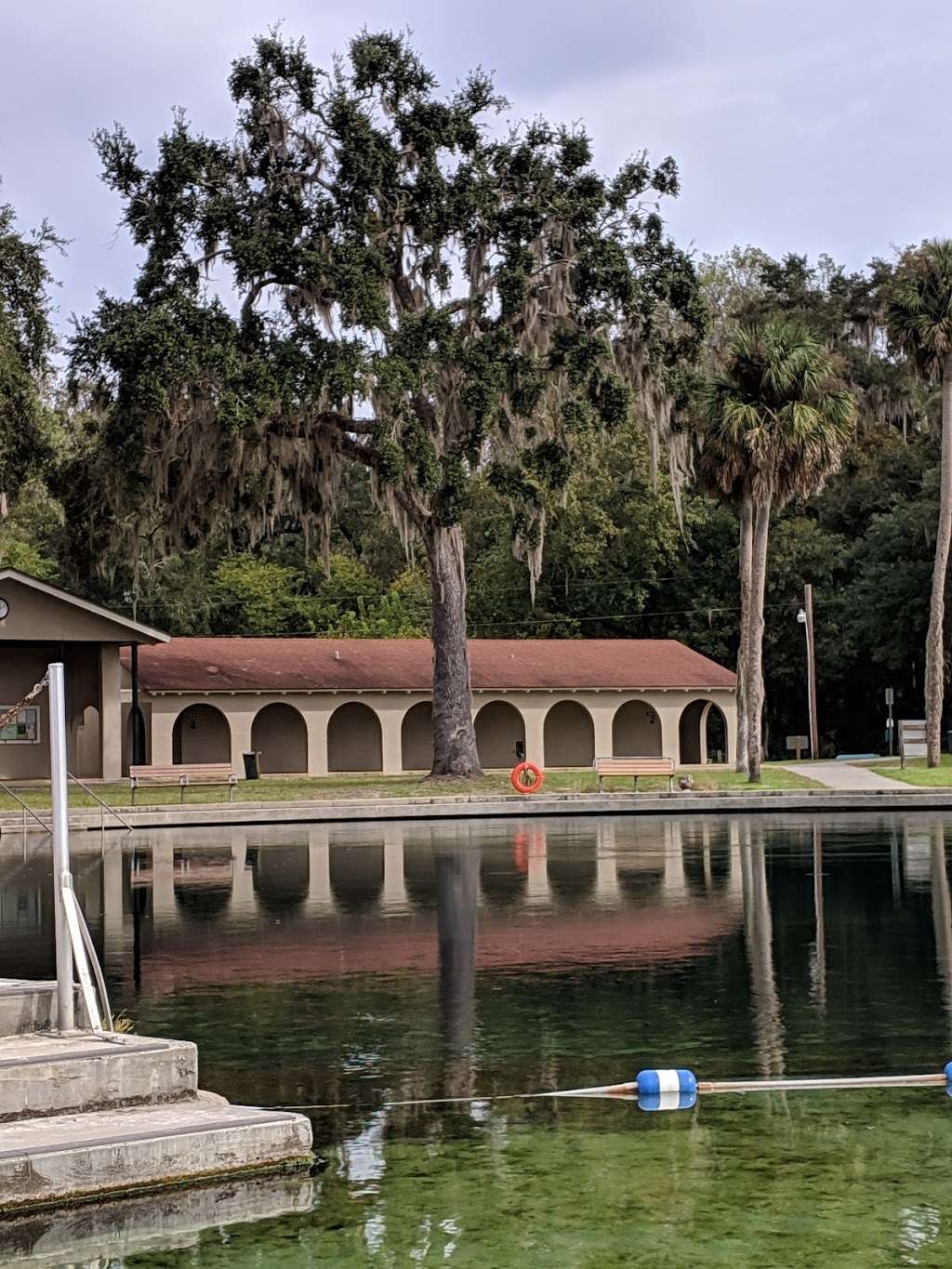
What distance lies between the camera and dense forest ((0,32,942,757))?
1420 inches

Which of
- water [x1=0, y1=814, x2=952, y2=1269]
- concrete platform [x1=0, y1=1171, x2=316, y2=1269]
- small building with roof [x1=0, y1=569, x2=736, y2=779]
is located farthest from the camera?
small building with roof [x1=0, y1=569, x2=736, y2=779]

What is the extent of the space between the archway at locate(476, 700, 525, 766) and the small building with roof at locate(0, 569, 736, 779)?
1.5 inches

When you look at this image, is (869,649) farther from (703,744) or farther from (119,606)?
(119,606)

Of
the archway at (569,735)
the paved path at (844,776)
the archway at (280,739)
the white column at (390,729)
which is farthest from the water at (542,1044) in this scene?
the archway at (569,735)

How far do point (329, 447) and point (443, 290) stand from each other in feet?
13.9

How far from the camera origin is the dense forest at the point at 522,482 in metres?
36.1

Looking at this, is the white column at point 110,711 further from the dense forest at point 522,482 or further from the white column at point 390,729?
the white column at point 390,729

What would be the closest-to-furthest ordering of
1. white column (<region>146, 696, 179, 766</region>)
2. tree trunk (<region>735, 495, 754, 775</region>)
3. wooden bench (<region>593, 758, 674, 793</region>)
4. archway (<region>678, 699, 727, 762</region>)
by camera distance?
wooden bench (<region>593, 758, 674, 793</region>), tree trunk (<region>735, 495, 754, 775</region>), white column (<region>146, 696, 179, 766</region>), archway (<region>678, 699, 727, 762</region>)

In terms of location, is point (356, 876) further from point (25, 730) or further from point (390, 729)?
point (390, 729)

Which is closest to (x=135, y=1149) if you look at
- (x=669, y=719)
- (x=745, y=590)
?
(x=745, y=590)

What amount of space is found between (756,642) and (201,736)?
15968 millimetres

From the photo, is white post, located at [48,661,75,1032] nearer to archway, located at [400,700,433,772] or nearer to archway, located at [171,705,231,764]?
archway, located at [171,705,231,764]

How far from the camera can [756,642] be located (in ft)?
132

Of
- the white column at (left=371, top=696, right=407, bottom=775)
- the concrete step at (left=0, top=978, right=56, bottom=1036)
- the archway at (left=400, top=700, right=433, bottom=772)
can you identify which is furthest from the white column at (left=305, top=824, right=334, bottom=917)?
the archway at (left=400, top=700, right=433, bottom=772)
